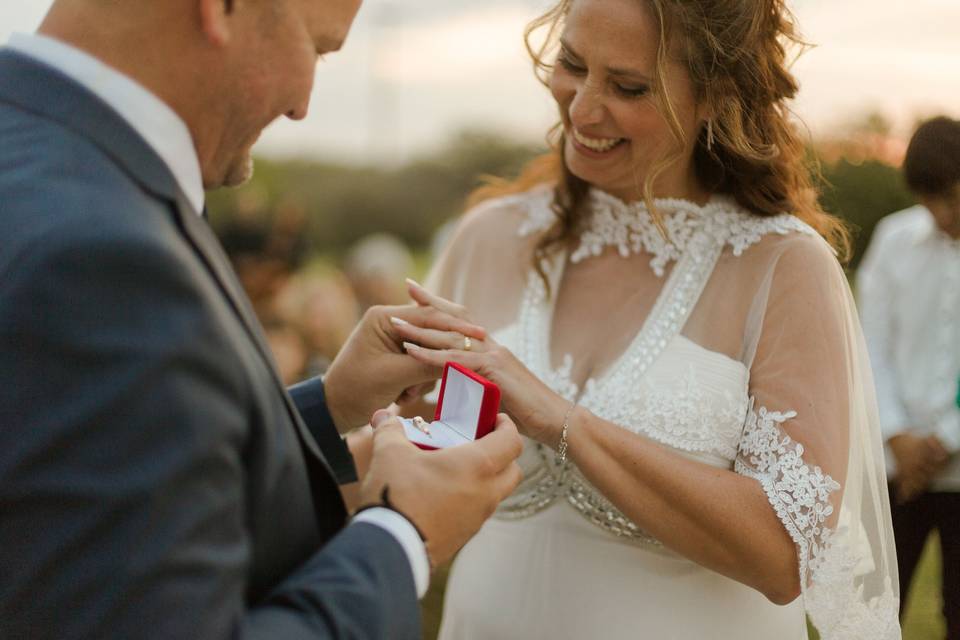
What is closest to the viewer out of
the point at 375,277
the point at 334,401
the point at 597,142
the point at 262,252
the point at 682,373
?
the point at 334,401

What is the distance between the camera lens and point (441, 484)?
1403 mm

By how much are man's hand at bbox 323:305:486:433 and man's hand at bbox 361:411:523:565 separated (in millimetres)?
606

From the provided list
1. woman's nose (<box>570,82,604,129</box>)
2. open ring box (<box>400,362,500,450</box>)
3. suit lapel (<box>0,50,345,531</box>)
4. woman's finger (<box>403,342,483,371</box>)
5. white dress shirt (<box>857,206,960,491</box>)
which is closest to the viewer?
suit lapel (<box>0,50,345,531</box>)

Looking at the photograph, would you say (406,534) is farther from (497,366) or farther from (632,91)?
(632,91)

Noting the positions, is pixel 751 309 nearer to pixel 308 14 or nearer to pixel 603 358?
pixel 603 358

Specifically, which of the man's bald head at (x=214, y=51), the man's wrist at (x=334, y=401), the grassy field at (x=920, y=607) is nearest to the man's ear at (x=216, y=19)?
the man's bald head at (x=214, y=51)

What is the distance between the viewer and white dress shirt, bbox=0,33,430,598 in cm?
123

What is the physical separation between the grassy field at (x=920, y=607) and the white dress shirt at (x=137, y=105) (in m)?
3.36

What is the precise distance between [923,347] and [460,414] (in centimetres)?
330

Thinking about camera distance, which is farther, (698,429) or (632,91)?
(632,91)

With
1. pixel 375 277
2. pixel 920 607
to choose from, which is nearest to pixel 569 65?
pixel 920 607

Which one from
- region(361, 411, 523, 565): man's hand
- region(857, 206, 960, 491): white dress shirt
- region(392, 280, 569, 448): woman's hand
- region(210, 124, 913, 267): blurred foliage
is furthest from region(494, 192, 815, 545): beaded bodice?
region(210, 124, 913, 267): blurred foliage

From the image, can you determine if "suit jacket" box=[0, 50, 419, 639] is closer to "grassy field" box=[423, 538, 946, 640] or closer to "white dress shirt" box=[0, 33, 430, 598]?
"white dress shirt" box=[0, 33, 430, 598]

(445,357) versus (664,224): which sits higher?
(664,224)
